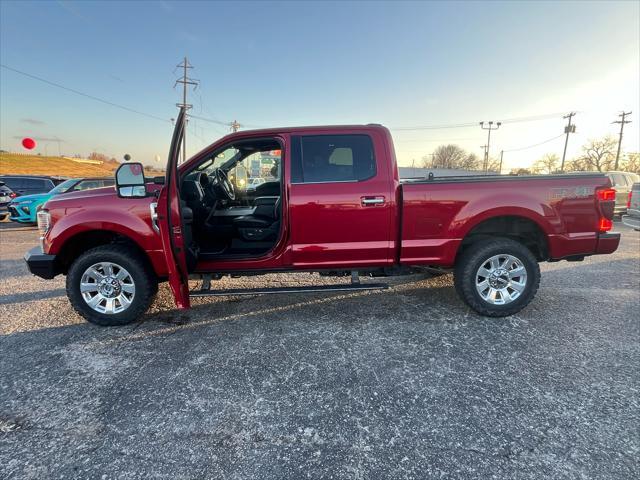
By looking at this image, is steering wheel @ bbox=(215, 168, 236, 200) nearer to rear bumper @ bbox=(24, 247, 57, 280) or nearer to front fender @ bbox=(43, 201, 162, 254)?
front fender @ bbox=(43, 201, 162, 254)

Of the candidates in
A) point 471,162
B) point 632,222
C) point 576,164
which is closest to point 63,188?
point 632,222

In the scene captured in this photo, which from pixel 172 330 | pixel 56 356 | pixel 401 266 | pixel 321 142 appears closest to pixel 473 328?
pixel 401 266

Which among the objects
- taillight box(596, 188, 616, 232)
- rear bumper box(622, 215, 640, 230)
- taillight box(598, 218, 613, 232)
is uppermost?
taillight box(596, 188, 616, 232)

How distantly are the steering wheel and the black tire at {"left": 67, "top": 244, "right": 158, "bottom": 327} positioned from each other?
1595 millimetres

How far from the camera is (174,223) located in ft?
9.87

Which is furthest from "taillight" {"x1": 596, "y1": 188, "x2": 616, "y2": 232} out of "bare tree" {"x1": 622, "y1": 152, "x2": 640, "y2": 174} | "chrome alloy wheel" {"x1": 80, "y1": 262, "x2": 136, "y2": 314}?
"bare tree" {"x1": 622, "y1": 152, "x2": 640, "y2": 174}

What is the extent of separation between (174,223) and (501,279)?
11.3 feet

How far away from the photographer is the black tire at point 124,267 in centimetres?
322

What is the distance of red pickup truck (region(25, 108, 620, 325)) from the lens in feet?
10.6

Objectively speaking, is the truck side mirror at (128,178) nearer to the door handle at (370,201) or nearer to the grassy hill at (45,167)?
the door handle at (370,201)

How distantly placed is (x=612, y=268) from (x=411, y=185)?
484cm

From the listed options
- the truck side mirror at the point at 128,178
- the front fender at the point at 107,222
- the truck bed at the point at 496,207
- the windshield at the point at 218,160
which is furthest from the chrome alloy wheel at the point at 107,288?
the truck bed at the point at 496,207

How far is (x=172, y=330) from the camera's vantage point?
332cm

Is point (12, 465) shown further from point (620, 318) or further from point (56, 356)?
point (620, 318)
